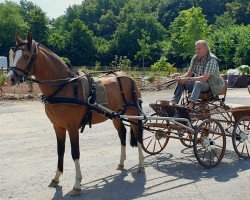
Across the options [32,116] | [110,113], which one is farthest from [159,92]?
A: [110,113]

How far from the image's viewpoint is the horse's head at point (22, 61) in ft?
19.2

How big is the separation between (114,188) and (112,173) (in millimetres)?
833

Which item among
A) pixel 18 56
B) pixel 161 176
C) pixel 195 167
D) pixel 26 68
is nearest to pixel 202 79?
pixel 195 167

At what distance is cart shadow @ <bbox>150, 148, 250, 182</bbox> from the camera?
22.9ft

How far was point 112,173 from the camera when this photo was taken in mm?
7176

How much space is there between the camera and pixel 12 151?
8.91 meters

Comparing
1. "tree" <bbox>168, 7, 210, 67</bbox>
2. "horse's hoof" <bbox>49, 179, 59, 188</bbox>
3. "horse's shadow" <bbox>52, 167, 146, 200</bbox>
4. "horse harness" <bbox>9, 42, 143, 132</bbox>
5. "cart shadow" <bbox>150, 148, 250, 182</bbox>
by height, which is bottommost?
"cart shadow" <bbox>150, 148, 250, 182</bbox>

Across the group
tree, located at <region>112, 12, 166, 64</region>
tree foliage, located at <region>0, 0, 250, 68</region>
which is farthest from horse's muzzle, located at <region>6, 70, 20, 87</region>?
tree, located at <region>112, 12, 166, 64</region>

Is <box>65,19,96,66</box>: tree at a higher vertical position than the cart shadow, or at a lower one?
higher

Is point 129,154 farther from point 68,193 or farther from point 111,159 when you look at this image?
point 68,193

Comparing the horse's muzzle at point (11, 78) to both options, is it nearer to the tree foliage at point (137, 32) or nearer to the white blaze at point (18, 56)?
the white blaze at point (18, 56)

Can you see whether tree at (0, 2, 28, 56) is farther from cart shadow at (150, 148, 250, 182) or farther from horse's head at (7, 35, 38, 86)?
horse's head at (7, 35, 38, 86)

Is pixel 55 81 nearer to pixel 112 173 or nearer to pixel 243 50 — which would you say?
pixel 112 173

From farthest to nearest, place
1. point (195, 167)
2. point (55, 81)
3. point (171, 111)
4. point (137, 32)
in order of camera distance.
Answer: point (137, 32) → point (171, 111) → point (195, 167) → point (55, 81)
